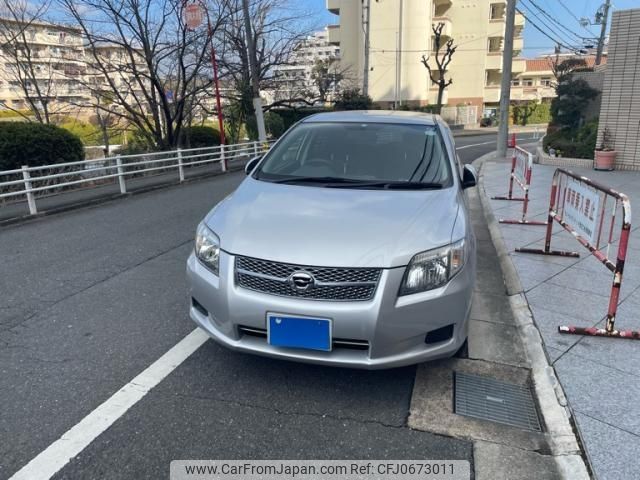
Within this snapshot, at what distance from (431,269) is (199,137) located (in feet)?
61.0

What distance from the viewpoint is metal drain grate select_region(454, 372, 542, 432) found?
8.35 feet

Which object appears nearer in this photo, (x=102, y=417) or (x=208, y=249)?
(x=102, y=417)

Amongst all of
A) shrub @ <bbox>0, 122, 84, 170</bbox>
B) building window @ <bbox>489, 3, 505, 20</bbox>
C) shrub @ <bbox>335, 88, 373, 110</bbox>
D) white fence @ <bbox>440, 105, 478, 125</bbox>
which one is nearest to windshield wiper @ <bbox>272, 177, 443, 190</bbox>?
shrub @ <bbox>0, 122, 84, 170</bbox>

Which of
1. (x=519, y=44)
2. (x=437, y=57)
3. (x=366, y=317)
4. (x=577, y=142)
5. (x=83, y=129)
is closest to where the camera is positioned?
(x=366, y=317)

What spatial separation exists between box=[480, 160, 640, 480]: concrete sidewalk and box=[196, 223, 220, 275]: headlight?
2.20m

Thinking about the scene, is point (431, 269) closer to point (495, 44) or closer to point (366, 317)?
point (366, 317)

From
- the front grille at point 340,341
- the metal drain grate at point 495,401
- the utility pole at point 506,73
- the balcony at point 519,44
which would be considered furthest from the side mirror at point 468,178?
the balcony at point 519,44

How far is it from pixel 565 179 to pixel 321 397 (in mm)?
3384

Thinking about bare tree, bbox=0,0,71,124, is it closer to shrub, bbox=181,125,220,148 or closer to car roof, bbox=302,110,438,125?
shrub, bbox=181,125,220,148

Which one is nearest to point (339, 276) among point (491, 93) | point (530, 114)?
point (491, 93)

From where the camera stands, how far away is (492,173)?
12.0 metres

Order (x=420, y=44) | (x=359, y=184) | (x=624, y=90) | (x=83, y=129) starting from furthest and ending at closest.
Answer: (x=420, y=44) → (x=83, y=129) → (x=624, y=90) → (x=359, y=184)

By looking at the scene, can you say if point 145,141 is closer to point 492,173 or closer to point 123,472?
point 492,173

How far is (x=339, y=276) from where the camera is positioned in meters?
2.42
